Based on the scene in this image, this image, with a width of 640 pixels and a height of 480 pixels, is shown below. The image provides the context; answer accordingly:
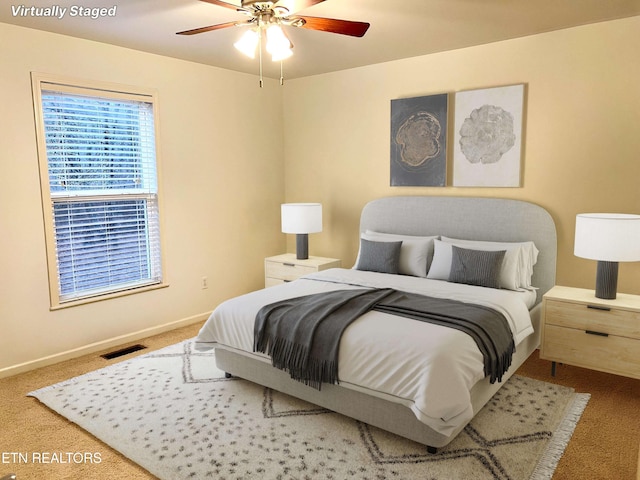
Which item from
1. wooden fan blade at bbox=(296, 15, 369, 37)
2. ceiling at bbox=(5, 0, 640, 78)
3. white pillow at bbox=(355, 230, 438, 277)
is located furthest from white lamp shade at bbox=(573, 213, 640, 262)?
wooden fan blade at bbox=(296, 15, 369, 37)

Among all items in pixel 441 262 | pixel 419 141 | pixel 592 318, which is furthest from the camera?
pixel 419 141

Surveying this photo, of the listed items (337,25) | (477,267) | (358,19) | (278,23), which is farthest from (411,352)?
(358,19)

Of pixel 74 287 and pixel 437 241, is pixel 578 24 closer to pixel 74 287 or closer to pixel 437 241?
pixel 437 241

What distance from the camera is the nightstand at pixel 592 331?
3.06m

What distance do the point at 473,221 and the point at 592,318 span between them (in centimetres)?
128

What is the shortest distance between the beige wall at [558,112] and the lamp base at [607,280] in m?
0.48

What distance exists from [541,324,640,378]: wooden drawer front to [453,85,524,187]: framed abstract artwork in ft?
4.38

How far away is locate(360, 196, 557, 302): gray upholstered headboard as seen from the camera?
3824 mm

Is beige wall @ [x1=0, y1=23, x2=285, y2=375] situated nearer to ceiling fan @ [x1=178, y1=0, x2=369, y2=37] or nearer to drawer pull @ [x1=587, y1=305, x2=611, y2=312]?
ceiling fan @ [x1=178, y1=0, x2=369, y2=37]

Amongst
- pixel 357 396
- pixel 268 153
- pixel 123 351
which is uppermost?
pixel 268 153

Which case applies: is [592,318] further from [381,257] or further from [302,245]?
[302,245]

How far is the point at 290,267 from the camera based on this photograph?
4.88 metres

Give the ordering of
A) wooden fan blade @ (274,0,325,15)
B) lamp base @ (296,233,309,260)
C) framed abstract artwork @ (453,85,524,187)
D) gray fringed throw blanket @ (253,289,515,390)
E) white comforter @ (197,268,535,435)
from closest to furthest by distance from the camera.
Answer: white comforter @ (197,268,535,435) → wooden fan blade @ (274,0,325,15) → gray fringed throw blanket @ (253,289,515,390) → framed abstract artwork @ (453,85,524,187) → lamp base @ (296,233,309,260)

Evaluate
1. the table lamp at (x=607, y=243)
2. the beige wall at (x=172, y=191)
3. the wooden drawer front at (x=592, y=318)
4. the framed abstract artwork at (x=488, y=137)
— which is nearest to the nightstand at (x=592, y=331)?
the wooden drawer front at (x=592, y=318)
